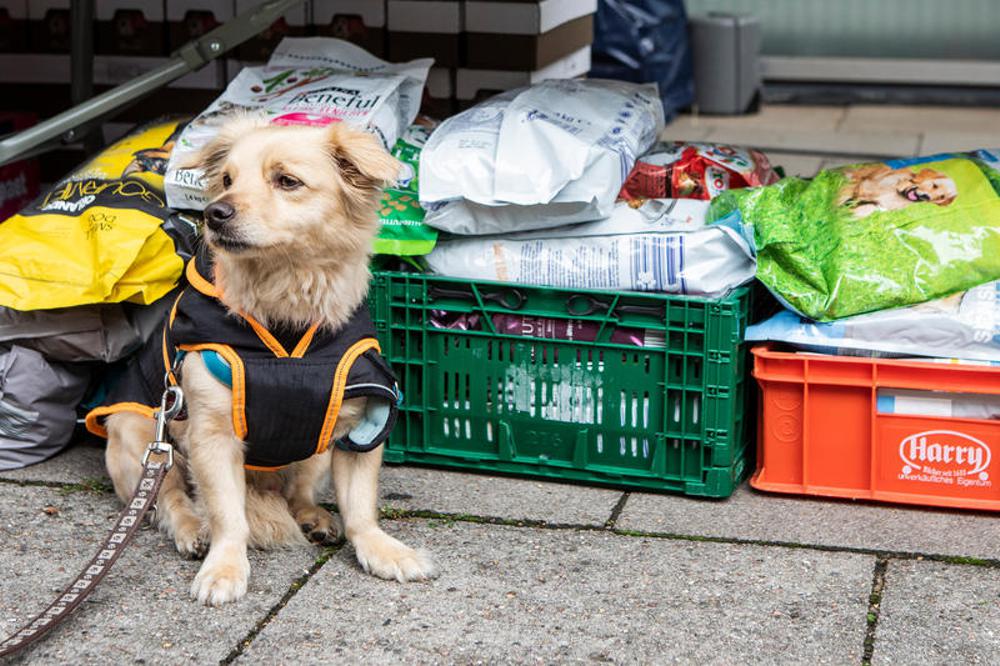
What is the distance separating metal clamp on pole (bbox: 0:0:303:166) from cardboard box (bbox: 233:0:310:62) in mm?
458

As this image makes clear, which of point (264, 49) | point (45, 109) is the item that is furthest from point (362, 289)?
point (45, 109)

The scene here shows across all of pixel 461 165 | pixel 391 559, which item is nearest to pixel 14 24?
pixel 461 165

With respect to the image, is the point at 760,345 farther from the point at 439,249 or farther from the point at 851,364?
the point at 439,249

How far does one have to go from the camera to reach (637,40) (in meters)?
8.01

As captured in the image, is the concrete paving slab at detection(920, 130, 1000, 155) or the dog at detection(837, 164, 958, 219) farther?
the concrete paving slab at detection(920, 130, 1000, 155)

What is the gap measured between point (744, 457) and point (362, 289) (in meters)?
1.26

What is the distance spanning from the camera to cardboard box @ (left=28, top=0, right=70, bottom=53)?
16.7ft

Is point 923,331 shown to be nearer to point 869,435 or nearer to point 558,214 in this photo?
point 869,435

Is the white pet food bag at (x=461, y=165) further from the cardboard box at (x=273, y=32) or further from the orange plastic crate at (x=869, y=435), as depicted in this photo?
the cardboard box at (x=273, y=32)

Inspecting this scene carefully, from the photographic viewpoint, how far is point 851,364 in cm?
358

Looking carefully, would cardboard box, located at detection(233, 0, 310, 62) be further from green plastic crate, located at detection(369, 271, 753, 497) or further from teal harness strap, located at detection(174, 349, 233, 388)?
teal harness strap, located at detection(174, 349, 233, 388)

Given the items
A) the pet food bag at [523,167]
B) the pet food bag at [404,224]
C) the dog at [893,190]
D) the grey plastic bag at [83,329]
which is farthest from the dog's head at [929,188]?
the grey plastic bag at [83,329]

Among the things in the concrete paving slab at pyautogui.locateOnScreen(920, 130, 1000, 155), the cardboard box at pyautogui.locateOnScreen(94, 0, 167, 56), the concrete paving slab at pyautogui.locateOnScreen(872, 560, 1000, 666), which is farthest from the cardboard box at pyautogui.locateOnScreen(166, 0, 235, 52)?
the concrete paving slab at pyautogui.locateOnScreen(920, 130, 1000, 155)

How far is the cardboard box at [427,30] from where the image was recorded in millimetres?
4672
